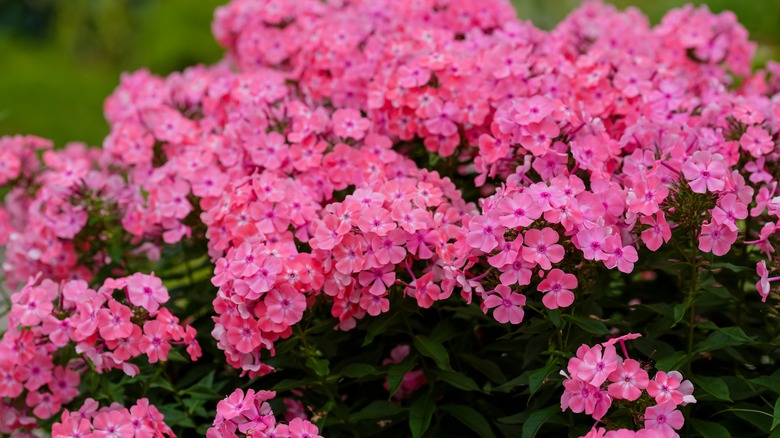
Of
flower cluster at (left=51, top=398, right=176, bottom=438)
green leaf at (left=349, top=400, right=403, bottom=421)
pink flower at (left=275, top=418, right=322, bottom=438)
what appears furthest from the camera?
green leaf at (left=349, top=400, right=403, bottom=421)

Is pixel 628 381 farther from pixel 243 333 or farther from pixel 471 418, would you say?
pixel 243 333

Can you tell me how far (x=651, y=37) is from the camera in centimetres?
281

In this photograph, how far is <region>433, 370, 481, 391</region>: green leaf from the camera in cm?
195

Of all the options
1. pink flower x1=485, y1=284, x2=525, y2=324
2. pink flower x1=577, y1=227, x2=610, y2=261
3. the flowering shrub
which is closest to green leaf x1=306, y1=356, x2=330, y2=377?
the flowering shrub

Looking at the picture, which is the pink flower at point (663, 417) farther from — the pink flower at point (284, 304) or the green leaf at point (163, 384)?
the green leaf at point (163, 384)

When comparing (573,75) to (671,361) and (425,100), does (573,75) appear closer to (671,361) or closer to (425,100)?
(425,100)

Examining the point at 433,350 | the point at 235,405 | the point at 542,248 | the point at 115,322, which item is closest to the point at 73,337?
the point at 115,322

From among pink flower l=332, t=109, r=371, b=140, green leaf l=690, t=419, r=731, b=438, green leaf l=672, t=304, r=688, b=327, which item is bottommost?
green leaf l=690, t=419, r=731, b=438

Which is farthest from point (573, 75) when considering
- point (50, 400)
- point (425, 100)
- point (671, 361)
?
point (50, 400)

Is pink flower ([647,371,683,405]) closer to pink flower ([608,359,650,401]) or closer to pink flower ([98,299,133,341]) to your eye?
pink flower ([608,359,650,401])

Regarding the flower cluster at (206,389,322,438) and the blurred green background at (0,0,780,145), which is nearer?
the flower cluster at (206,389,322,438)

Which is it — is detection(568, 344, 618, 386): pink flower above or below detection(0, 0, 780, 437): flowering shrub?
below

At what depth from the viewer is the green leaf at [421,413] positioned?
6.39 feet

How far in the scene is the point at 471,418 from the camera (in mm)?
2037
